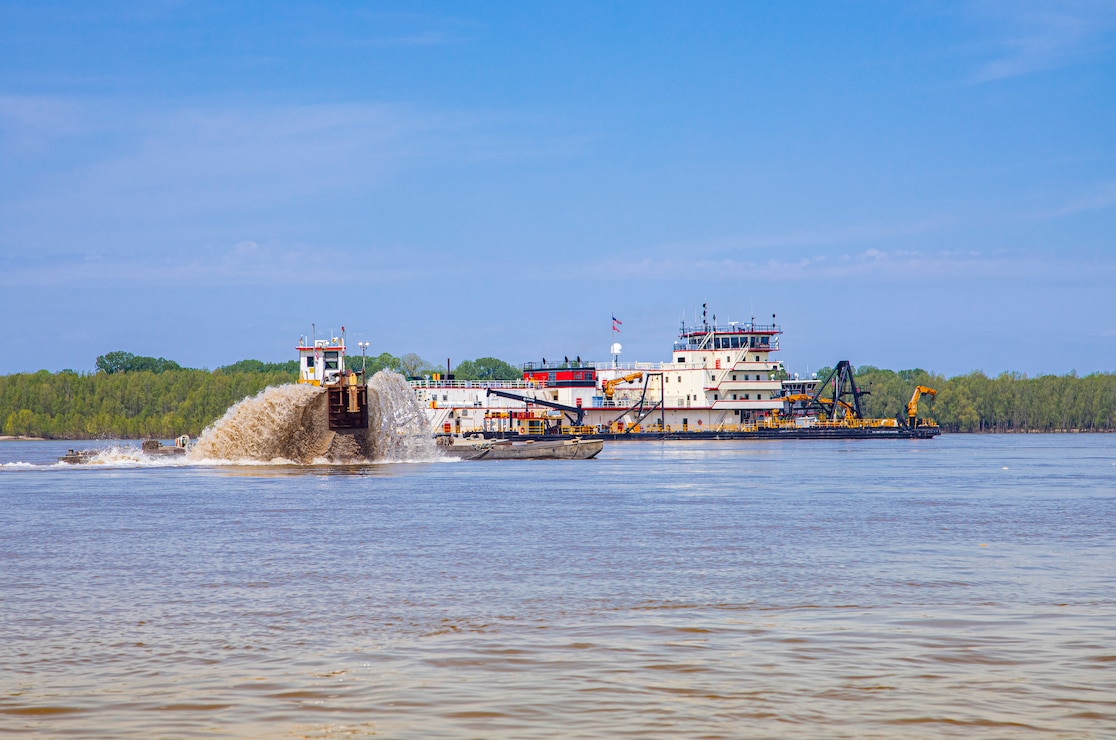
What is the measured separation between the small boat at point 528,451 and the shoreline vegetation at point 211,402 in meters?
86.8

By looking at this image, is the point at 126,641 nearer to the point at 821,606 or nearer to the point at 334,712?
the point at 334,712

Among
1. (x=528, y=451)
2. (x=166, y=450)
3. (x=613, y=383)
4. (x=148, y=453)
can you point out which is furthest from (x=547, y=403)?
(x=148, y=453)

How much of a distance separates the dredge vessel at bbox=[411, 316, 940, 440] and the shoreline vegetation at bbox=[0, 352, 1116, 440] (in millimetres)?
51702

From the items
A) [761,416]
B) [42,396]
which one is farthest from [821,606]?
[42,396]

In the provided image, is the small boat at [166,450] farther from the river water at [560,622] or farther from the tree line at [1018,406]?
the tree line at [1018,406]

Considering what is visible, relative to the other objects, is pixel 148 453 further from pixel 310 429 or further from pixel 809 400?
Result: pixel 809 400

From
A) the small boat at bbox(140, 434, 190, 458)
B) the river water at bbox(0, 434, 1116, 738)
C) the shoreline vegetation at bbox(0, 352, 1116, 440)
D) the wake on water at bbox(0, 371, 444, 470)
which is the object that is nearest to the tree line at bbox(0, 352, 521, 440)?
the shoreline vegetation at bbox(0, 352, 1116, 440)

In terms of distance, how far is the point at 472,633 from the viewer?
49.6 feet

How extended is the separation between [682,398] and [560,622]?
100 metres

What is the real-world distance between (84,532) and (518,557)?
11.8m

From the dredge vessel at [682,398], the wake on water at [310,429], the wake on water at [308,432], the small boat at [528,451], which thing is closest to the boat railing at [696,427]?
the dredge vessel at [682,398]

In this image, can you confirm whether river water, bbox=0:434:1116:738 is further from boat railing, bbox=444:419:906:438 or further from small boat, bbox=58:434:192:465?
boat railing, bbox=444:419:906:438

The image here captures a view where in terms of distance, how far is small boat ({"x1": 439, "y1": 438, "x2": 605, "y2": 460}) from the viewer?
75.2 meters

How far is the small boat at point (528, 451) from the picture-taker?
7525 centimetres
